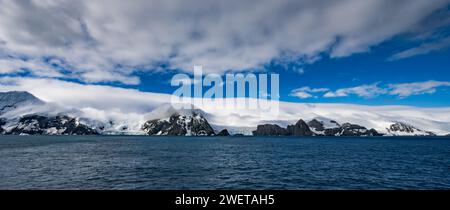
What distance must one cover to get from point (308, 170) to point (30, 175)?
47758 mm

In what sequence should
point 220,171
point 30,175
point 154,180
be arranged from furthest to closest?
point 220,171 < point 30,175 < point 154,180
